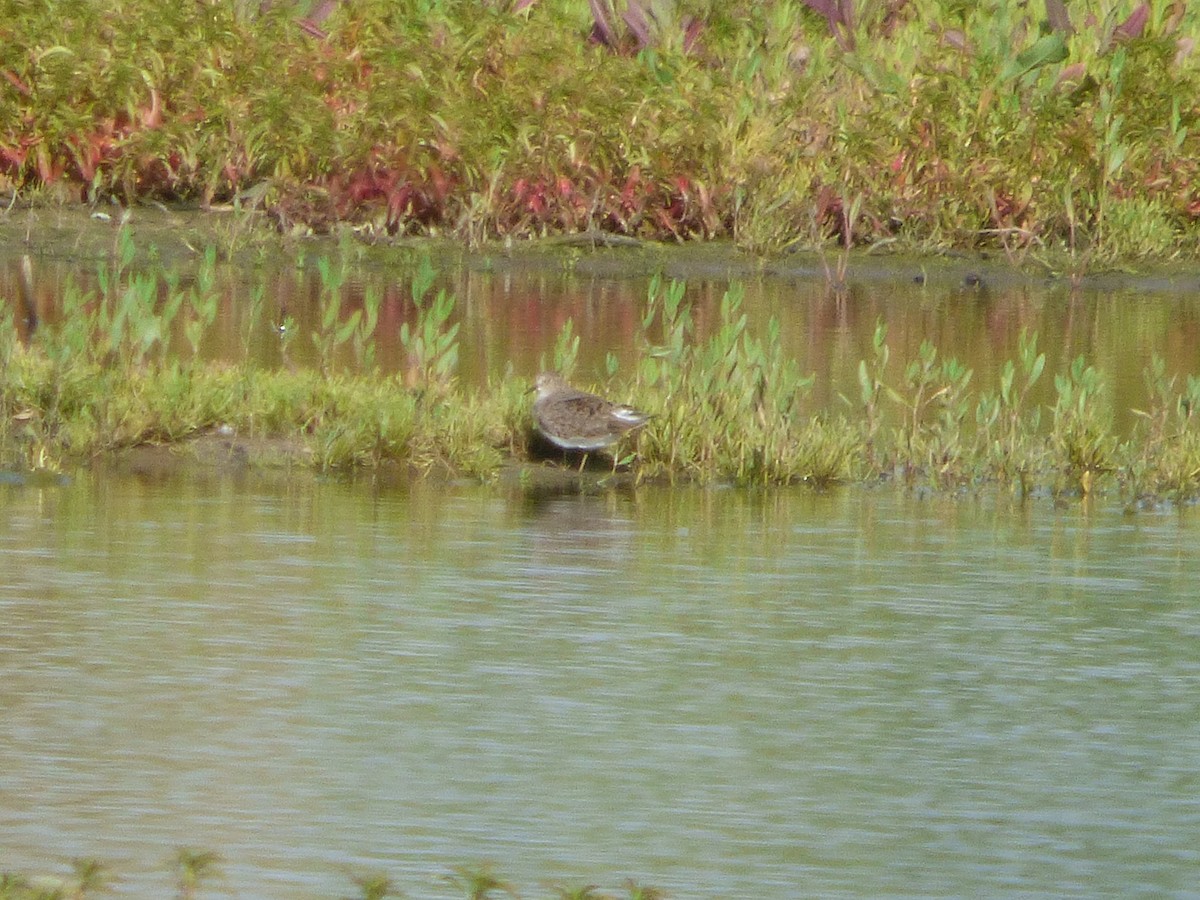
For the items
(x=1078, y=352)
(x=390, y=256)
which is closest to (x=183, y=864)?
(x=1078, y=352)

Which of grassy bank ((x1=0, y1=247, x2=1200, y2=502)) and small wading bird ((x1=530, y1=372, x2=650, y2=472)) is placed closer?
small wading bird ((x1=530, y1=372, x2=650, y2=472))

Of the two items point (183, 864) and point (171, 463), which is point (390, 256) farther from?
point (183, 864)

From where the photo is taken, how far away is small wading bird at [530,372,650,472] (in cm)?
894

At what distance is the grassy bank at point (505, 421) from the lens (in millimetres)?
9141

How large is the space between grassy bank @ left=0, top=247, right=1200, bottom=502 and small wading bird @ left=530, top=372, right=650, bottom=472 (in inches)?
7.6

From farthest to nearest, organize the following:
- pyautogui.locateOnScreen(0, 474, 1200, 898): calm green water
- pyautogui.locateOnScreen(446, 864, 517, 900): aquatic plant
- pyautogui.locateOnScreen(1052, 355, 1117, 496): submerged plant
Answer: pyautogui.locateOnScreen(1052, 355, 1117, 496): submerged plant
pyautogui.locateOnScreen(0, 474, 1200, 898): calm green water
pyautogui.locateOnScreen(446, 864, 517, 900): aquatic plant

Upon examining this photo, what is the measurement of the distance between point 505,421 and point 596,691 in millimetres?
3467

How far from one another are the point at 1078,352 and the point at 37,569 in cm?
690

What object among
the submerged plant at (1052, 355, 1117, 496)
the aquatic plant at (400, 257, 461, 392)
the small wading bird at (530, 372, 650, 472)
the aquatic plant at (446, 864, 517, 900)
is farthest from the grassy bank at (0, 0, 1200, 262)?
the aquatic plant at (446, 864, 517, 900)

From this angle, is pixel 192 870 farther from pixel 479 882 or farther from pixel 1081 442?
pixel 1081 442

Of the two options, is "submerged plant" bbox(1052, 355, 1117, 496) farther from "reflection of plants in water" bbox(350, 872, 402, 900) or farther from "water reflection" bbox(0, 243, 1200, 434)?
"reflection of plants in water" bbox(350, 872, 402, 900)

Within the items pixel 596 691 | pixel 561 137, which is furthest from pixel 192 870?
pixel 561 137

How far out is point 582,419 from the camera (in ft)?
29.4

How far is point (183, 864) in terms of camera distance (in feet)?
14.5
